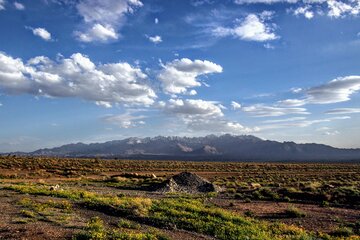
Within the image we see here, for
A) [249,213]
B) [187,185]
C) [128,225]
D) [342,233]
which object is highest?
[187,185]

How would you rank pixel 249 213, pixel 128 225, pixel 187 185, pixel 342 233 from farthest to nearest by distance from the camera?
pixel 187 185 → pixel 249 213 → pixel 342 233 → pixel 128 225

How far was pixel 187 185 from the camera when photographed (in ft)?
145

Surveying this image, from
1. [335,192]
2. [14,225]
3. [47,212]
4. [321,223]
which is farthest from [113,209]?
[335,192]

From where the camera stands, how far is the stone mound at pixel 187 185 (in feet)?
139

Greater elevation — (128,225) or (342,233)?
(128,225)

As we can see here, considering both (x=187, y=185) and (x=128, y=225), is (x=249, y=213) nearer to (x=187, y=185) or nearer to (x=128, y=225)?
(x=128, y=225)

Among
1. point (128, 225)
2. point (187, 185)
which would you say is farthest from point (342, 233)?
point (187, 185)

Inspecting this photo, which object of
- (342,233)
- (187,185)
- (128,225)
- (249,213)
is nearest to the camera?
(128,225)

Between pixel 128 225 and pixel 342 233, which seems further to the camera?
pixel 342 233

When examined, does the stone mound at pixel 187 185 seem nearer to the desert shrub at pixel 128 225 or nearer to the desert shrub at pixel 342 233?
the desert shrub at pixel 128 225

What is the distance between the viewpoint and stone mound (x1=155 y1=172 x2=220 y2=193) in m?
42.5

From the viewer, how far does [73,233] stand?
15.6 meters

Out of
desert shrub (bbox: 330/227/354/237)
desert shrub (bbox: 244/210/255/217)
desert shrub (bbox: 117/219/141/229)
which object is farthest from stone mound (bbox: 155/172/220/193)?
desert shrub (bbox: 330/227/354/237)

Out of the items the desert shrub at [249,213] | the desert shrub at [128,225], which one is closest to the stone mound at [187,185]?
the desert shrub at [249,213]
